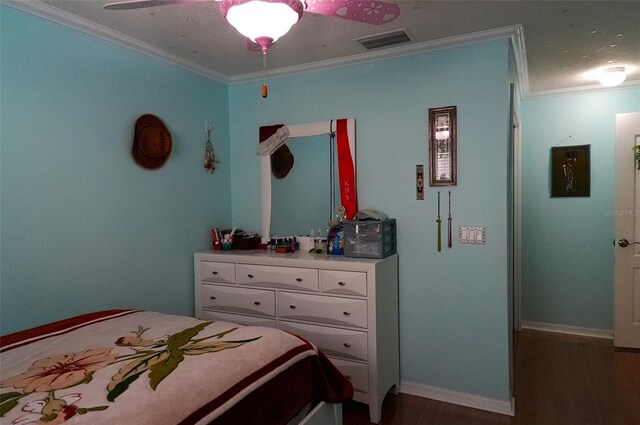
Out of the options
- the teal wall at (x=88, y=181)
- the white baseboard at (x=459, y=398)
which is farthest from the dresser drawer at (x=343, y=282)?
the teal wall at (x=88, y=181)

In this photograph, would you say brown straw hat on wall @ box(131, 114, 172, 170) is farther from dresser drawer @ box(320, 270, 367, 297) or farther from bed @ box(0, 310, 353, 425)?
dresser drawer @ box(320, 270, 367, 297)

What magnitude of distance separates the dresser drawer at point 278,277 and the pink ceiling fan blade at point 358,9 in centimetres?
154

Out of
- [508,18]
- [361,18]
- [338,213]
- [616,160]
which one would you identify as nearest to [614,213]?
[616,160]

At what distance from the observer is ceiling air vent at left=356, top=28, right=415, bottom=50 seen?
2600 millimetres

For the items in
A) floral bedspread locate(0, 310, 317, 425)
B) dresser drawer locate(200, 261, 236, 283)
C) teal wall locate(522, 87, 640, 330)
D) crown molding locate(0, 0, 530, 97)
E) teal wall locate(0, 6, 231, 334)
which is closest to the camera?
floral bedspread locate(0, 310, 317, 425)

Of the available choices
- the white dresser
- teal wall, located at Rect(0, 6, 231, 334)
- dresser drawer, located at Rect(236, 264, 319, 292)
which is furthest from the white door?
teal wall, located at Rect(0, 6, 231, 334)

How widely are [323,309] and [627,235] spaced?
2769 mm

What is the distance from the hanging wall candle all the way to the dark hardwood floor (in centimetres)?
145

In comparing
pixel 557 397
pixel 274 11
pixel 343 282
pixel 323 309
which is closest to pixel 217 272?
pixel 323 309

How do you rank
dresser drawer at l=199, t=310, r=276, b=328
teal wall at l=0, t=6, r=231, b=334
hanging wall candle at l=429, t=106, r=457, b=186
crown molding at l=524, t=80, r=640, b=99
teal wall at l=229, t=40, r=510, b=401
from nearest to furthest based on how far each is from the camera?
teal wall at l=0, t=6, r=231, b=334
teal wall at l=229, t=40, r=510, b=401
hanging wall candle at l=429, t=106, r=457, b=186
dresser drawer at l=199, t=310, r=276, b=328
crown molding at l=524, t=80, r=640, b=99

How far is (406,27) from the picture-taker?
252 centimetres

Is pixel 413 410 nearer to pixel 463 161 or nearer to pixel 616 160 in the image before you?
pixel 463 161

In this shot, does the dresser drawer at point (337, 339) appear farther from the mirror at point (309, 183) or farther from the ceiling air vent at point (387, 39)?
the ceiling air vent at point (387, 39)

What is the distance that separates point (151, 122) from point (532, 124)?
11.3 feet
